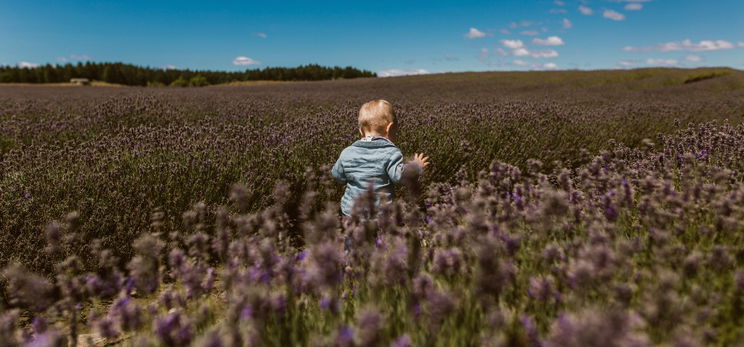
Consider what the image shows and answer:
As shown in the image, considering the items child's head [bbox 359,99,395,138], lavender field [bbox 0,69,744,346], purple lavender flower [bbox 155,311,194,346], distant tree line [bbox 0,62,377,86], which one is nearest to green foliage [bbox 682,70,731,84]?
lavender field [bbox 0,69,744,346]

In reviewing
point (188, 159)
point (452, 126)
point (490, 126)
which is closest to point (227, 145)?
point (188, 159)

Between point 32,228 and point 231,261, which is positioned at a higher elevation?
point 231,261

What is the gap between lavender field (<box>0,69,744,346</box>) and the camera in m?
1.38

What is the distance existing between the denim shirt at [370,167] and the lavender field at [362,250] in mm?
180

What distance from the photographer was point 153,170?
12.4 feet

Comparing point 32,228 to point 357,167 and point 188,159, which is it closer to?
point 188,159

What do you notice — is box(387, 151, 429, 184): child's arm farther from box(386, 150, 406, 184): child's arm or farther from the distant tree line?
the distant tree line

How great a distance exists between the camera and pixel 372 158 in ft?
10.3

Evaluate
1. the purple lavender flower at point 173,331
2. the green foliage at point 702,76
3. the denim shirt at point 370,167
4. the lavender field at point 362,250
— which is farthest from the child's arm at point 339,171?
the green foliage at point 702,76

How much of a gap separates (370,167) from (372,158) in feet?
0.21

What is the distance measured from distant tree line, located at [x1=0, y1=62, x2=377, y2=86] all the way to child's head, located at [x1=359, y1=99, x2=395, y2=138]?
62389 millimetres

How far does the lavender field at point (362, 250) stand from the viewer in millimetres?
1385

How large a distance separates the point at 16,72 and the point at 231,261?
260 feet

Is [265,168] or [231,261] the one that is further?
[265,168]
